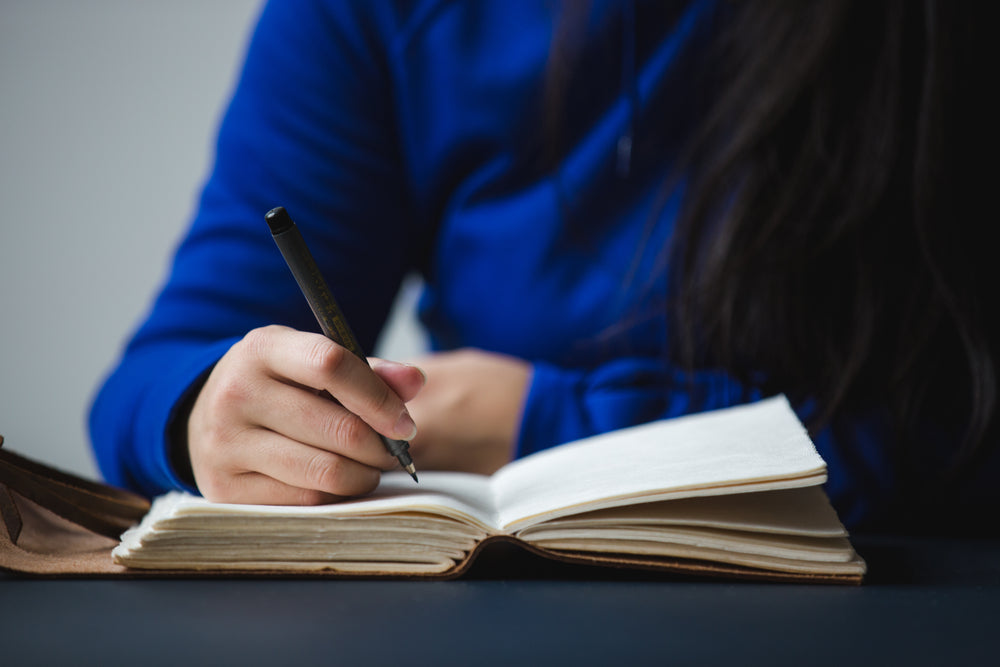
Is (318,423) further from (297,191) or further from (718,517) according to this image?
(297,191)

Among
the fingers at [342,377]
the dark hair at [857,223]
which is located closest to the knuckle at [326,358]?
the fingers at [342,377]

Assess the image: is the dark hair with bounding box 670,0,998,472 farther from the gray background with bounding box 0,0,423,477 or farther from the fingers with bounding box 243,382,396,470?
the gray background with bounding box 0,0,423,477

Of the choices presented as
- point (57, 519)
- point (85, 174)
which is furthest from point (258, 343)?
point (85, 174)

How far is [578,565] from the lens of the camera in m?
0.50

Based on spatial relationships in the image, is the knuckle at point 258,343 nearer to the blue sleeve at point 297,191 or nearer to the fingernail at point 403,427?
the fingernail at point 403,427

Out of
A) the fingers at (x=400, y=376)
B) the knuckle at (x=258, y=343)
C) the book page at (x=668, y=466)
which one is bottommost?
the book page at (x=668, y=466)

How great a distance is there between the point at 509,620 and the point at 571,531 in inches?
3.0

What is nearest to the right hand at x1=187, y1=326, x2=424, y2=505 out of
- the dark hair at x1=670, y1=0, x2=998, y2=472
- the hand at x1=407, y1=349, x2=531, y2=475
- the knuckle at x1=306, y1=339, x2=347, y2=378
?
the knuckle at x1=306, y1=339, x2=347, y2=378

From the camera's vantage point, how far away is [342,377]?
17.3 inches

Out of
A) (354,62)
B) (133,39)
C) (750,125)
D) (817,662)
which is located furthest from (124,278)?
(817,662)

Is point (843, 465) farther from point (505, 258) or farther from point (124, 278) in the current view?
point (124, 278)

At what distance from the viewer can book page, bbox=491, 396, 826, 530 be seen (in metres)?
0.43

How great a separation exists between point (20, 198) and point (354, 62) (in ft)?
4.67

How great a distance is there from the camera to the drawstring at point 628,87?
96 cm
